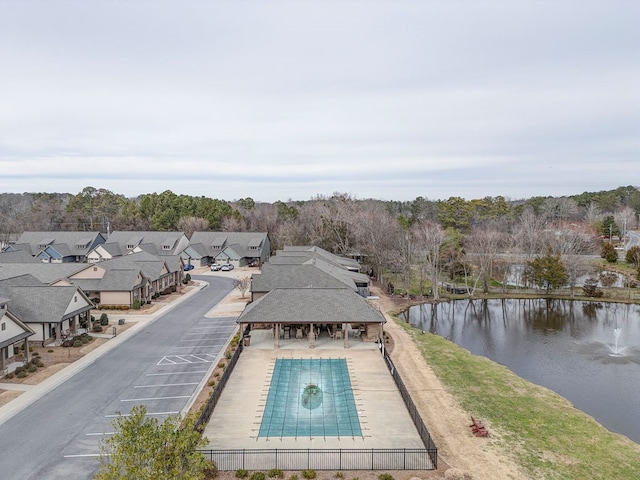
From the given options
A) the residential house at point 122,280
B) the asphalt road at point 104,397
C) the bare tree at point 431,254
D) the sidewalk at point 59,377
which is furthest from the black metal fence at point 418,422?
the residential house at point 122,280

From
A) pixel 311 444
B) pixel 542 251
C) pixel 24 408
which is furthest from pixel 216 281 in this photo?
pixel 542 251

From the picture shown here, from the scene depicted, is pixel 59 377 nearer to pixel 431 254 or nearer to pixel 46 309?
pixel 46 309

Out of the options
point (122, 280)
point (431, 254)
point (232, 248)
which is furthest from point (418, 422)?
point (232, 248)

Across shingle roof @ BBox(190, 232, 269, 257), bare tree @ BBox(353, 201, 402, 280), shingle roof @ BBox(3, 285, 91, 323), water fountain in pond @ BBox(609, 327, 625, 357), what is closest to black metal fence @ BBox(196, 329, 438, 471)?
shingle roof @ BBox(3, 285, 91, 323)

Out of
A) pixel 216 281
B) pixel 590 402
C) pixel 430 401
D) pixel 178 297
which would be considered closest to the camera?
pixel 430 401

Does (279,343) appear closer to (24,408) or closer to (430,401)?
(430,401)
